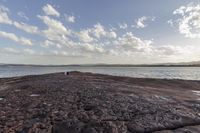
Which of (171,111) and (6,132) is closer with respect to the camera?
(6,132)

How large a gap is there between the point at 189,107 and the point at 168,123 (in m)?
3.48

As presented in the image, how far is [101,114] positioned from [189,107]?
197 inches

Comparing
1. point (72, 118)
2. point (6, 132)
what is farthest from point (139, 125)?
point (6, 132)

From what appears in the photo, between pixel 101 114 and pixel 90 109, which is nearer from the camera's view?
pixel 101 114

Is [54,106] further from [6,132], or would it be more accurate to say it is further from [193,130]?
[193,130]

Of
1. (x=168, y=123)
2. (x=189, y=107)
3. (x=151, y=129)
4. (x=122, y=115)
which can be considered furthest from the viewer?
(x=189, y=107)

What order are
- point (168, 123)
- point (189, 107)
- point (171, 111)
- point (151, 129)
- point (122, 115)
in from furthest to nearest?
1. point (189, 107)
2. point (171, 111)
3. point (122, 115)
4. point (168, 123)
5. point (151, 129)

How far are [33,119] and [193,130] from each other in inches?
231

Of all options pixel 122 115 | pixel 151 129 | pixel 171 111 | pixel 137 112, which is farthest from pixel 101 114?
pixel 171 111

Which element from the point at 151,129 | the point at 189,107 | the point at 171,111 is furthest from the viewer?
the point at 189,107

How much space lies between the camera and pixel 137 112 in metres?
8.78

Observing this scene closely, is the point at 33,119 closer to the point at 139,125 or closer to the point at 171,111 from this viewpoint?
the point at 139,125

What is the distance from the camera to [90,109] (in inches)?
369

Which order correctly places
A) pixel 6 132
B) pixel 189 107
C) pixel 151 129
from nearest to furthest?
1. pixel 6 132
2. pixel 151 129
3. pixel 189 107
